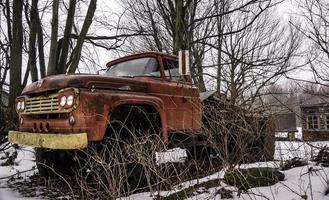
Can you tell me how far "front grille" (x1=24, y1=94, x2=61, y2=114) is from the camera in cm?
520

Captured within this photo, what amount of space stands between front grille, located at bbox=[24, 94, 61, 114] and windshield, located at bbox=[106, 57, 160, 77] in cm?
164

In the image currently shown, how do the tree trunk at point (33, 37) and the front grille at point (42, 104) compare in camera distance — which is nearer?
the front grille at point (42, 104)

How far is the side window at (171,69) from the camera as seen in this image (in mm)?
6840

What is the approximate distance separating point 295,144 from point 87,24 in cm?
650

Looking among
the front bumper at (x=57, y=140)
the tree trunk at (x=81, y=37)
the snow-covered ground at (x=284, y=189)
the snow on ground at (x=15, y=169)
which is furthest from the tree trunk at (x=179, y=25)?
the front bumper at (x=57, y=140)

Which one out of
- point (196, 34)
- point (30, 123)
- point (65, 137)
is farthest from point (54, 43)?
point (196, 34)

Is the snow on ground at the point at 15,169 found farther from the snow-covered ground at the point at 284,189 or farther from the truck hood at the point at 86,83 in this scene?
the truck hood at the point at 86,83

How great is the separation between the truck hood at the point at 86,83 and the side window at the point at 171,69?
0.91 m

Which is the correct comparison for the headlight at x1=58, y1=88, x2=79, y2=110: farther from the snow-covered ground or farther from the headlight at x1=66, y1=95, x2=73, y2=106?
the snow-covered ground

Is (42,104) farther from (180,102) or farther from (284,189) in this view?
(284,189)

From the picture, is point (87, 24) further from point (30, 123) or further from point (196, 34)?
point (196, 34)

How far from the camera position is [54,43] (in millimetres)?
10523

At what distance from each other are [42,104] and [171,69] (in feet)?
8.00

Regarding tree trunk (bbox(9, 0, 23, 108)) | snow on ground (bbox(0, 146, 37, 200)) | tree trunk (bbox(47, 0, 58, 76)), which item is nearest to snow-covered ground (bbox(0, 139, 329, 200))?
snow on ground (bbox(0, 146, 37, 200))
